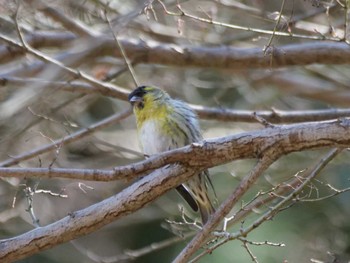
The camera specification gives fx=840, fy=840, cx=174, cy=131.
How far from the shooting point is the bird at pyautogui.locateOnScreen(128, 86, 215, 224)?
5.66 m

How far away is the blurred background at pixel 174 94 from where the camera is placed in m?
6.54

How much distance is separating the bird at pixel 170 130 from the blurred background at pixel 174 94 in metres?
0.39

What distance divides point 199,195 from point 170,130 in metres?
0.53

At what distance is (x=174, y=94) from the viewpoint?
8414mm

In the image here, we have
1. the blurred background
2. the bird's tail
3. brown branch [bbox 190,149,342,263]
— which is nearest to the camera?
brown branch [bbox 190,149,342,263]

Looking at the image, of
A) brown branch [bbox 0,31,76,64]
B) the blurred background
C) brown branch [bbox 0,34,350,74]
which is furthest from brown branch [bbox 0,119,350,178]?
brown branch [bbox 0,31,76,64]

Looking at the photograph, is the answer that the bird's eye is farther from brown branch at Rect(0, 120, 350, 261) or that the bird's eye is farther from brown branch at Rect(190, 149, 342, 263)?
brown branch at Rect(190, 149, 342, 263)

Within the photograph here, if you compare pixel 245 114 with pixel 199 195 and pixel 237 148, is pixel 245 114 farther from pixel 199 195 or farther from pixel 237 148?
pixel 237 148

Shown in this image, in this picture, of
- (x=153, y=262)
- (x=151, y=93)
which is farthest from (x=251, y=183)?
(x=153, y=262)

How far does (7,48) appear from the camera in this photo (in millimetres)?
6359

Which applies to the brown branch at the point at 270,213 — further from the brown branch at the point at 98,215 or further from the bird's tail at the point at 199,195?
the bird's tail at the point at 199,195

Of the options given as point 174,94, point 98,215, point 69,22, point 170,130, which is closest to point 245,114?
point 170,130

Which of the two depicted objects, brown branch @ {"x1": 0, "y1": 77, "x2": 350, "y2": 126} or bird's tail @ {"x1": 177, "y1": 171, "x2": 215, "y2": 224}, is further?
brown branch @ {"x1": 0, "y1": 77, "x2": 350, "y2": 126}

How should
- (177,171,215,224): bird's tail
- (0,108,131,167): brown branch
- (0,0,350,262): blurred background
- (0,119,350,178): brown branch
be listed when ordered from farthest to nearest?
(0,0,350,262): blurred background
(177,171,215,224): bird's tail
(0,108,131,167): brown branch
(0,119,350,178): brown branch
